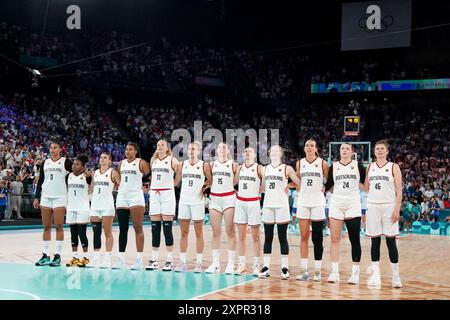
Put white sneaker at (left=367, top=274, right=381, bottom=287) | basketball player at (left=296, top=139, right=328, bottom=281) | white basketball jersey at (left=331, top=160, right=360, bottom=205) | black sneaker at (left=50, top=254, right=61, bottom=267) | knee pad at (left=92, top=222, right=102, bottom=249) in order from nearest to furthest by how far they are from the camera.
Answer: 1. white sneaker at (left=367, top=274, right=381, bottom=287)
2. white basketball jersey at (left=331, top=160, right=360, bottom=205)
3. basketball player at (left=296, top=139, right=328, bottom=281)
4. knee pad at (left=92, top=222, right=102, bottom=249)
5. black sneaker at (left=50, top=254, right=61, bottom=267)

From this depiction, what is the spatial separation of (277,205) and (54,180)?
12.3 ft

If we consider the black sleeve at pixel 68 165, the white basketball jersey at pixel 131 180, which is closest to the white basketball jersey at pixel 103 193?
the white basketball jersey at pixel 131 180

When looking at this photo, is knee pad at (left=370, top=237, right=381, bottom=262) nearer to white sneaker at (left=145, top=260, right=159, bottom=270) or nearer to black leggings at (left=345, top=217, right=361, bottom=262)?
black leggings at (left=345, top=217, right=361, bottom=262)

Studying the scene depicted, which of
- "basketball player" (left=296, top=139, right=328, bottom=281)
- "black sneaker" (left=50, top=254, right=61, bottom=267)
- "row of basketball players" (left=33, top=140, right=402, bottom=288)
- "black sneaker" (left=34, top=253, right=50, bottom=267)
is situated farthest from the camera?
"black sneaker" (left=34, top=253, right=50, bottom=267)

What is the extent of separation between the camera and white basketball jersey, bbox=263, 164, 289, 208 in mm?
8531

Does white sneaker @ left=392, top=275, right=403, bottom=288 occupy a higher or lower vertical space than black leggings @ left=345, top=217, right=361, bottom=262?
lower

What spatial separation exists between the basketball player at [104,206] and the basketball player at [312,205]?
3108mm

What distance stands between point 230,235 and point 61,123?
1581 cm

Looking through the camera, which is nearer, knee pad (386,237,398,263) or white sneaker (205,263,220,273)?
knee pad (386,237,398,263)

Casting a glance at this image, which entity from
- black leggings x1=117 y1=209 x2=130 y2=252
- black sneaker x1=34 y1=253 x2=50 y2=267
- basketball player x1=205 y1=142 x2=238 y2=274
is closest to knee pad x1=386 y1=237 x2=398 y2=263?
basketball player x1=205 y1=142 x2=238 y2=274

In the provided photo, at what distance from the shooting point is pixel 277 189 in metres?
8.55

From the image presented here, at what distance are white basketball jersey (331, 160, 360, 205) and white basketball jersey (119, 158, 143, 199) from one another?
10.3 feet

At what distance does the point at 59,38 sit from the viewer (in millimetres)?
25875
